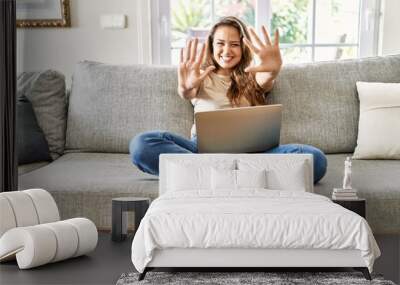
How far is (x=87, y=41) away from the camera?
15.1ft

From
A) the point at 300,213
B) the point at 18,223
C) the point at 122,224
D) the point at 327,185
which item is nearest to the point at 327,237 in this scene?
the point at 300,213

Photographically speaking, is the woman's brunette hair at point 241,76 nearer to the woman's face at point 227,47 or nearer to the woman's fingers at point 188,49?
the woman's face at point 227,47

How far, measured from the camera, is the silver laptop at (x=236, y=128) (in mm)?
3260

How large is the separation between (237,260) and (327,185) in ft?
2.97

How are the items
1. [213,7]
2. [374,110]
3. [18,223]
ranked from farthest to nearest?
[213,7]
[374,110]
[18,223]

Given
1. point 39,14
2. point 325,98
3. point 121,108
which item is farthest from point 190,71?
point 39,14

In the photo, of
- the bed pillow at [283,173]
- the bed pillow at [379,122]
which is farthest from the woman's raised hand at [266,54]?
the bed pillow at [283,173]

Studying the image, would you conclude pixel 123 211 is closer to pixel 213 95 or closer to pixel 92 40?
pixel 213 95

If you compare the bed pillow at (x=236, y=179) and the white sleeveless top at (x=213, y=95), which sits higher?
the white sleeveless top at (x=213, y=95)

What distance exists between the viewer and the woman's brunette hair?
380 centimetres

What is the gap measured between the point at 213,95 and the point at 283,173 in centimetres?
85

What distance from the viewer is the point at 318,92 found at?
4062 mm

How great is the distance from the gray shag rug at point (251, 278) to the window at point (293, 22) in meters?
2.20

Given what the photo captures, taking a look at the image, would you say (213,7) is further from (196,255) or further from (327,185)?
(196,255)
